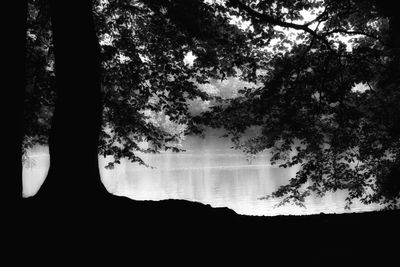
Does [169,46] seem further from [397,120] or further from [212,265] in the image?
[212,265]

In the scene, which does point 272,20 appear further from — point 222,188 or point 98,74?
point 222,188

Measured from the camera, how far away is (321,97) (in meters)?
8.91

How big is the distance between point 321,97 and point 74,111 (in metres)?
5.79

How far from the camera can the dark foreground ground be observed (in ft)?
13.4

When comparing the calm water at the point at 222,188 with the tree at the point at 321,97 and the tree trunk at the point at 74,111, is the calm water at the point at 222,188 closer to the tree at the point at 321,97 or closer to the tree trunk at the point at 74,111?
the tree at the point at 321,97

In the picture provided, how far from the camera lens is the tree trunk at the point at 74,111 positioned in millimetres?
5664

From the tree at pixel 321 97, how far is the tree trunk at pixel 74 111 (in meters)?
3.84

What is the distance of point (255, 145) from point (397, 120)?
400 cm

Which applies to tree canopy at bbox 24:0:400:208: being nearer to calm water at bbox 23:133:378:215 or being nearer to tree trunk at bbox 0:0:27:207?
tree trunk at bbox 0:0:27:207

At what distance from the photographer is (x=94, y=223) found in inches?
198

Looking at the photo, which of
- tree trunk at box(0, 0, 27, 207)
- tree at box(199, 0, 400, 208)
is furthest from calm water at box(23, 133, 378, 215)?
tree trunk at box(0, 0, 27, 207)

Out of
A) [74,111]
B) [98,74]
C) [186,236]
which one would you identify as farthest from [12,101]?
[186,236]

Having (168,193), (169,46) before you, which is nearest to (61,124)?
(169,46)

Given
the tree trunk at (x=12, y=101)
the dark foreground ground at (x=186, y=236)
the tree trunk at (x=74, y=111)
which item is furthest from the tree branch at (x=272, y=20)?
the tree trunk at (x=12, y=101)
